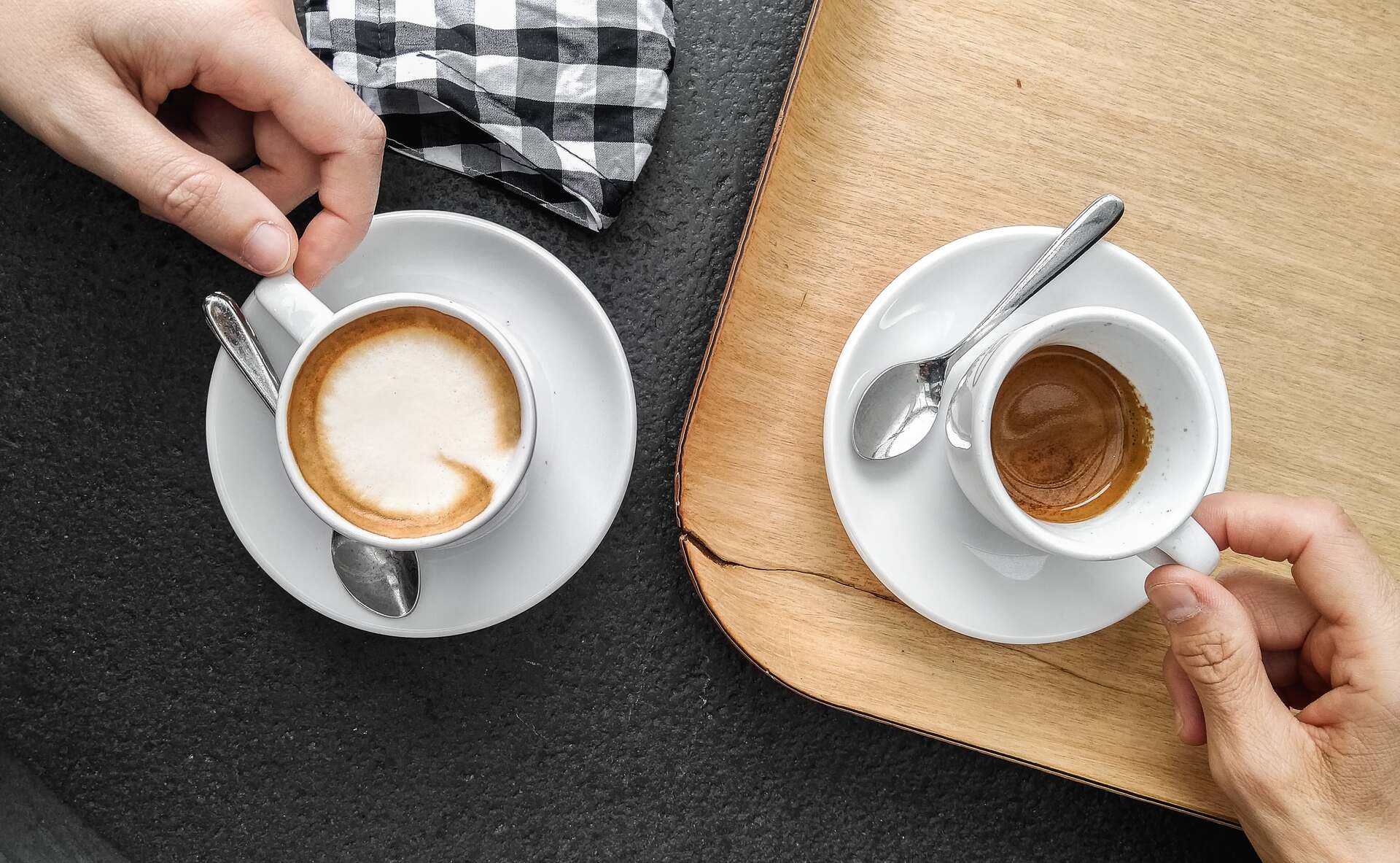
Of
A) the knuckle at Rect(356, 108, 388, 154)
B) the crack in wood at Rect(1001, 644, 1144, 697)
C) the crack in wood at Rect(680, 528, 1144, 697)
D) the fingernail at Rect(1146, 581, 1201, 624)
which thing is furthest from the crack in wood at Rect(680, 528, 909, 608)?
the knuckle at Rect(356, 108, 388, 154)

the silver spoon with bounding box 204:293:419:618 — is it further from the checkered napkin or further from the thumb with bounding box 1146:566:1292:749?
the thumb with bounding box 1146:566:1292:749

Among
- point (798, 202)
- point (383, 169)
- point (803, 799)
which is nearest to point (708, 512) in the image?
point (798, 202)

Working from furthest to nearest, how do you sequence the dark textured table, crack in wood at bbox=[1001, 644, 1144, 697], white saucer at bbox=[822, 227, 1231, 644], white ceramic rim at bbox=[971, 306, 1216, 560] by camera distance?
the dark textured table
crack in wood at bbox=[1001, 644, 1144, 697]
white saucer at bbox=[822, 227, 1231, 644]
white ceramic rim at bbox=[971, 306, 1216, 560]

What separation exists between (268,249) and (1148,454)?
0.82 m

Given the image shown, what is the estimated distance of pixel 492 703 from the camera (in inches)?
42.6

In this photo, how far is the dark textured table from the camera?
105 centimetres

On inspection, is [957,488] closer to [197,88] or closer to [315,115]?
[315,115]

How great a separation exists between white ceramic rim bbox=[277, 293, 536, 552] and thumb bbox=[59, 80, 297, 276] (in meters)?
0.08

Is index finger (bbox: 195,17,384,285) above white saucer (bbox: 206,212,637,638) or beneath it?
above

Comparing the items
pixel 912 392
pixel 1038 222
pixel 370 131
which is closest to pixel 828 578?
pixel 912 392

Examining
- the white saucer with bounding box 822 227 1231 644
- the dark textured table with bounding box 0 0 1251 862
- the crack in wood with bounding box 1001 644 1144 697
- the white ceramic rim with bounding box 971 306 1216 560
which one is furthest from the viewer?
the dark textured table with bounding box 0 0 1251 862

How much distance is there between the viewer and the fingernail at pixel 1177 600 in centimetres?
76

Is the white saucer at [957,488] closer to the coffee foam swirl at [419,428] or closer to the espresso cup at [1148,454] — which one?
the espresso cup at [1148,454]

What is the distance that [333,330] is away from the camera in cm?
79
